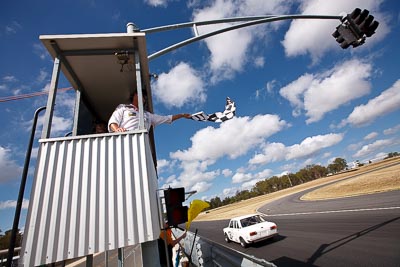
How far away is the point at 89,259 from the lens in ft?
9.48

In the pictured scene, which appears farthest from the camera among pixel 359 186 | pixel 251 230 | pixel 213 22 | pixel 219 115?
pixel 359 186

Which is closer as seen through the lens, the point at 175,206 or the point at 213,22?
the point at 175,206

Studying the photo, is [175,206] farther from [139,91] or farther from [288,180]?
[288,180]

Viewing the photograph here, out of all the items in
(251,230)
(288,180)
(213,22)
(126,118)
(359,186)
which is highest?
(288,180)

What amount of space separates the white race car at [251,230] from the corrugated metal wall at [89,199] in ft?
38.3

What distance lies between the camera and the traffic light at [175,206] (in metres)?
2.78

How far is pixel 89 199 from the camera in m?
2.66

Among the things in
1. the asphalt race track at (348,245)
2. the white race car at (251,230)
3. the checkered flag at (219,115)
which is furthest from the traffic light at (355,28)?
the white race car at (251,230)

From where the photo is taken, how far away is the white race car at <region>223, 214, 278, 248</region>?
12.7m

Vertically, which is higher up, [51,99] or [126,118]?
[51,99]

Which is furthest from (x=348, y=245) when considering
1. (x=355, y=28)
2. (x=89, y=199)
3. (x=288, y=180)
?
(x=288, y=180)

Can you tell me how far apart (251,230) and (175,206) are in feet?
38.3

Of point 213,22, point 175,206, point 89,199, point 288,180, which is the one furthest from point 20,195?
point 288,180

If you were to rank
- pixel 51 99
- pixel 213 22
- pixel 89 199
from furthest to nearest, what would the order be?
pixel 213 22, pixel 51 99, pixel 89 199
